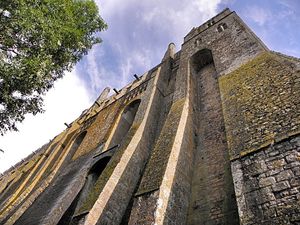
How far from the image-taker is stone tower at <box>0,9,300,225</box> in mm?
4289

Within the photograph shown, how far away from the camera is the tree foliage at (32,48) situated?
6.19 m

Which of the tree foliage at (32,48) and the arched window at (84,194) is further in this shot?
the arched window at (84,194)

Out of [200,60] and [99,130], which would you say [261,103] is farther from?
[99,130]

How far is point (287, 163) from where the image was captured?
4.11 metres

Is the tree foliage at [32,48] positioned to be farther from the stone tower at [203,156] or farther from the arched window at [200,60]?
the arched window at [200,60]

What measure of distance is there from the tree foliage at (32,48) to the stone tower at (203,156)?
3.18 meters

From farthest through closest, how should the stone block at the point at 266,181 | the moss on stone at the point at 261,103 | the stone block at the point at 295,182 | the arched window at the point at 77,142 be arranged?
the arched window at the point at 77,142 < the moss on stone at the point at 261,103 < the stone block at the point at 266,181 < the stone block at the point at 295,182

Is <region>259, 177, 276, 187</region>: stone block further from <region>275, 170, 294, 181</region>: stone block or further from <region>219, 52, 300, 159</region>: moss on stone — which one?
<region>219, 52, 300, 159</region>: moss on stone

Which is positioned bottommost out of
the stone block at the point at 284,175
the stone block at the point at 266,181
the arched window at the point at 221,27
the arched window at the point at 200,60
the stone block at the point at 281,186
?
the stone block at the point at 281,186

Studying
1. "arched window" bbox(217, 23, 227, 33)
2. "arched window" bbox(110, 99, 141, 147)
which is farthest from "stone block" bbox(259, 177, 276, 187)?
"arched window" bbox(217, 23, 227, 33)

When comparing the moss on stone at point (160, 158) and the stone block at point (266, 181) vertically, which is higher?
the moss on stone at point (160, 158)

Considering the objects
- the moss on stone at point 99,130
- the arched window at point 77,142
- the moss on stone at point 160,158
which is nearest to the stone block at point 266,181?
the moss on stone at point 160,158

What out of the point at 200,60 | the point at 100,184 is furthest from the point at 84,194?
the point at 200,60

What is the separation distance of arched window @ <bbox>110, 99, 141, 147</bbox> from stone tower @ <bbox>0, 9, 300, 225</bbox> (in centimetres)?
8
